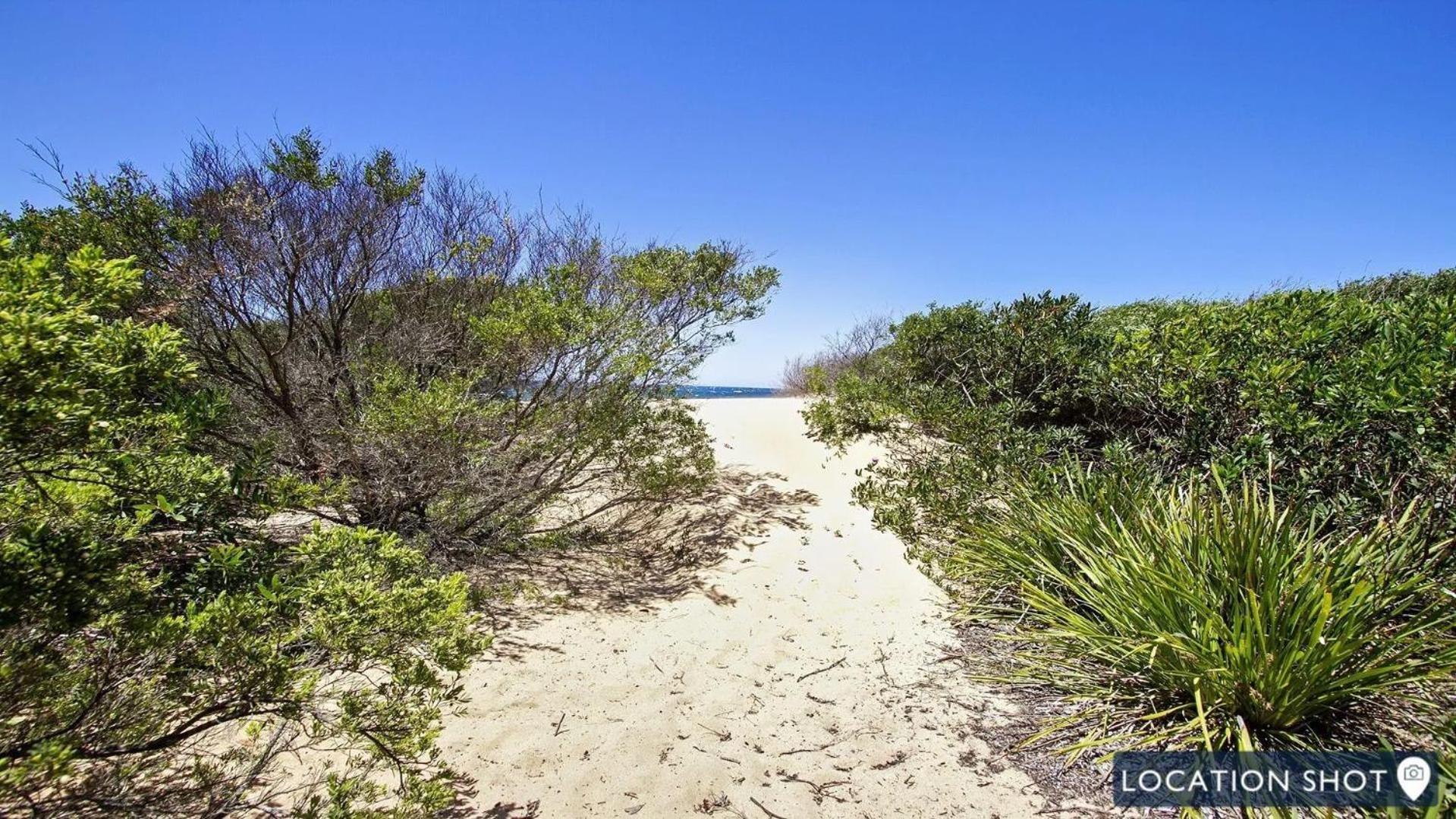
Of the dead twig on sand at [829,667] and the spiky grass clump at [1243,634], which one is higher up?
the spiky grass clump at [1243,634]

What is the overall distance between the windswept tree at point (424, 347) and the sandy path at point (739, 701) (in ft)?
4.09

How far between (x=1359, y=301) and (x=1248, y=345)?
1.00 metres

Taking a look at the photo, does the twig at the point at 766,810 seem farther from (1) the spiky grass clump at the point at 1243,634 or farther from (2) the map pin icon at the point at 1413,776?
(2) the map pin icon at the point at 1413,776

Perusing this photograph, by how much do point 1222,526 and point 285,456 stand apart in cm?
662

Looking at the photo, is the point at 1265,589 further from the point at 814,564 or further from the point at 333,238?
the point at 333,238

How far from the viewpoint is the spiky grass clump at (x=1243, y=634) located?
228 cm

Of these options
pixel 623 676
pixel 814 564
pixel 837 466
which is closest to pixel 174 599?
pixel 623 676

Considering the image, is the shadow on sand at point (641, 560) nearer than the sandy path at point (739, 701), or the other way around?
the sandy path at point (739, 701)

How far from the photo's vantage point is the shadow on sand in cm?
458

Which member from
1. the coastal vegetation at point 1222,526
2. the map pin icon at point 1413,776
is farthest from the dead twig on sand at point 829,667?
the map pin icon at point 1413,776

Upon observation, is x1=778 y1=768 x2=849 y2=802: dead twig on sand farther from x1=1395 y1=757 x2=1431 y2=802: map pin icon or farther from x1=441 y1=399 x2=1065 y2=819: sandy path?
x1=1395 y1=757 x2=1431 y2=802: map pin icon

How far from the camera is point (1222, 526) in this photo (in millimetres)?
2949

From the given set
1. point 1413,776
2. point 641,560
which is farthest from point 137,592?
point 641,560

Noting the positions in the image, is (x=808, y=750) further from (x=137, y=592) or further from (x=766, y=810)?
(x=137, y=592)
